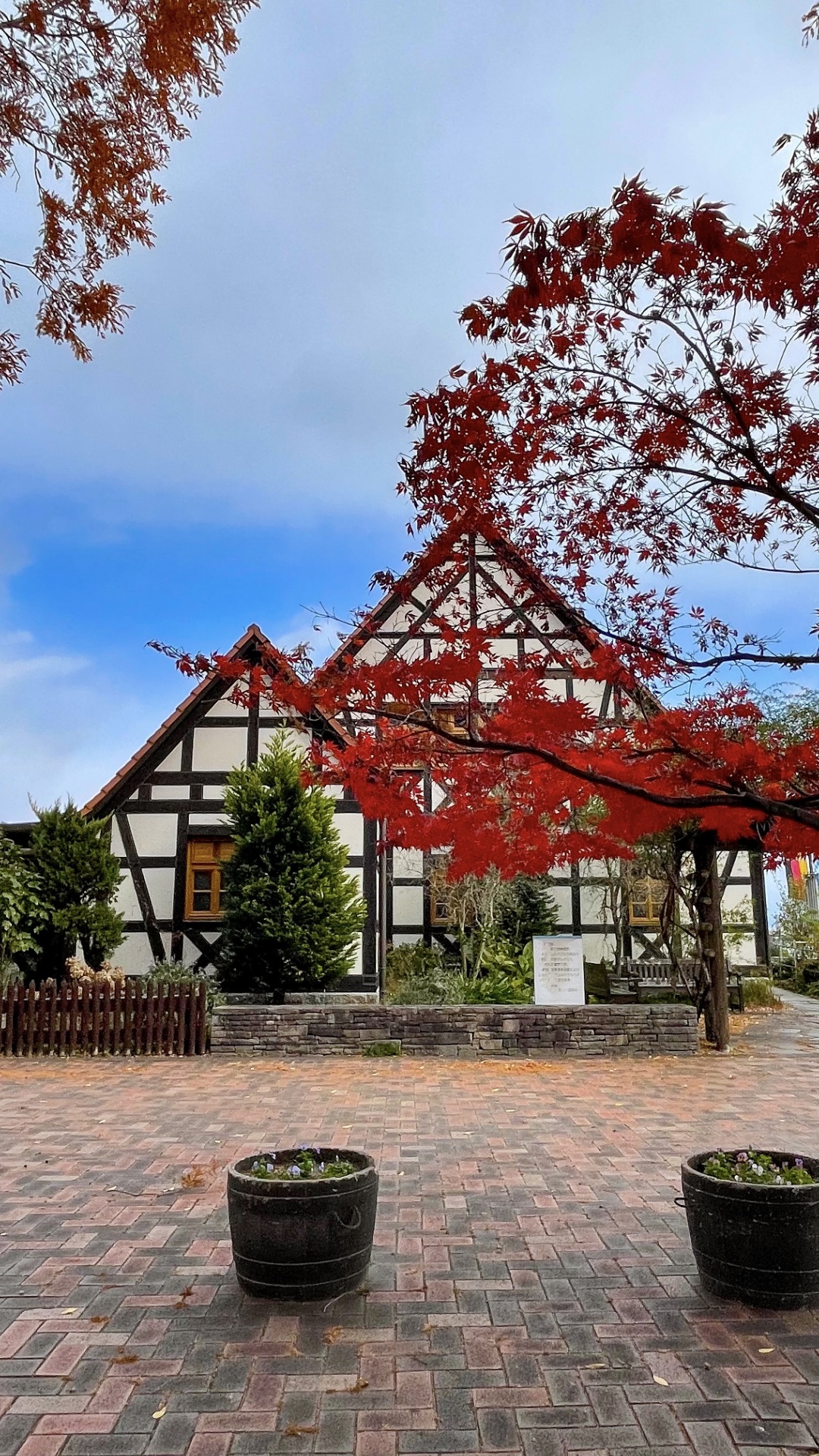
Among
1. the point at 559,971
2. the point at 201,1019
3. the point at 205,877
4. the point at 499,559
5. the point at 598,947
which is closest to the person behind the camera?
the point at 499,559

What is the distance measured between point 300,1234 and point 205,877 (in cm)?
1126

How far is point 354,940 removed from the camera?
13898 millimetres

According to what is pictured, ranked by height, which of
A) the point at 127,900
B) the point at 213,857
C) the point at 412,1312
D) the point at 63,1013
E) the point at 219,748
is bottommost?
the point at 412,1312

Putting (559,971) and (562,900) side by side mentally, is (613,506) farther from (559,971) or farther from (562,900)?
(562,900)

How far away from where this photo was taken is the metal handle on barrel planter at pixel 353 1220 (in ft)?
13.4

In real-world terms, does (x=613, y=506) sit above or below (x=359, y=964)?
above

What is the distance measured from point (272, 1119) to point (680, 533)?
554cm

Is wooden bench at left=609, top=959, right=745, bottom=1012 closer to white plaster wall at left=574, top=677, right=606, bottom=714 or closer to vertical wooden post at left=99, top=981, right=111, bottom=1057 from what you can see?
white plaster wall at left=574, top=677, right=606, bottom=714

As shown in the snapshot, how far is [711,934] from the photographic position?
12.0 metres

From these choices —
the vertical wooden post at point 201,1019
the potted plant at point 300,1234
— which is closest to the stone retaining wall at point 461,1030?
the vertical wooden post at point 201,1019

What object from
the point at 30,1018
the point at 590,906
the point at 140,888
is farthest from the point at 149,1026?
the point at 590,906

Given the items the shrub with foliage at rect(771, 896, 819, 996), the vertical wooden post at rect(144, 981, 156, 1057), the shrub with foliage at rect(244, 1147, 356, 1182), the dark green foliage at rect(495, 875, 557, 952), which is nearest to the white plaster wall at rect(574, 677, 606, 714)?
the dark green foliage at rect(495, 875, 557, 952)

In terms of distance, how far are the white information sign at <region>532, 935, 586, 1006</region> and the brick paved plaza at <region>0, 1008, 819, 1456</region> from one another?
4.02 metres

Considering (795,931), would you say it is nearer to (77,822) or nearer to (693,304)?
(77,822)
